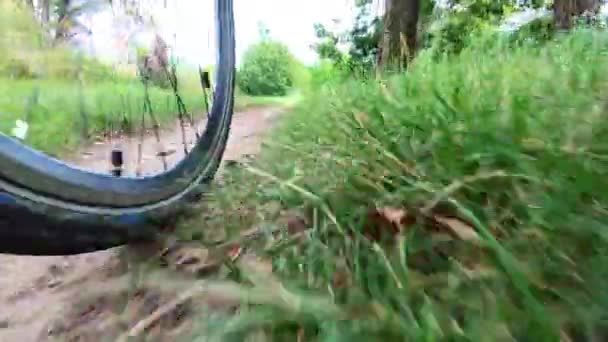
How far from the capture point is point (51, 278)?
4.48 feet

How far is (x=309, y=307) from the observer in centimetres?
55

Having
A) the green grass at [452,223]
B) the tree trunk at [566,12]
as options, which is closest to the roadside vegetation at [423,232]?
the green grass at [452,223]

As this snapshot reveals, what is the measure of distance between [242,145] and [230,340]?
2052 millimetres

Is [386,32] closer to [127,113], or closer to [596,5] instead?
[596,5]

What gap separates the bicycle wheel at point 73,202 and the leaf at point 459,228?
540mm

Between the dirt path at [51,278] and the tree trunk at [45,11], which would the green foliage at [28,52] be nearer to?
the tree trunk at [45,11]

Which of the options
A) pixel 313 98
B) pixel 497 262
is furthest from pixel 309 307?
pixel 313 98

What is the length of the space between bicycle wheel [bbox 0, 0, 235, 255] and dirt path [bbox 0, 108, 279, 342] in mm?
56

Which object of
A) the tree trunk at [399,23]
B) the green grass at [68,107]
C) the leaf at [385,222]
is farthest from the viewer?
the tree trunk at [399,23]

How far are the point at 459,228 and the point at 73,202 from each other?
57 centimetres

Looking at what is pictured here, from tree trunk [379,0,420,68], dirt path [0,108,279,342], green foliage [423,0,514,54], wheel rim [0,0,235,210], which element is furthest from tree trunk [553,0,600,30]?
dirt path [0,108,279,342]

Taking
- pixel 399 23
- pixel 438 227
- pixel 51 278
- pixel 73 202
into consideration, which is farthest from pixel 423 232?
pixel 399 23

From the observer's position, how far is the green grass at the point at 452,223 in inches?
20.5

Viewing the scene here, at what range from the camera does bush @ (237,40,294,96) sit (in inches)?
234
